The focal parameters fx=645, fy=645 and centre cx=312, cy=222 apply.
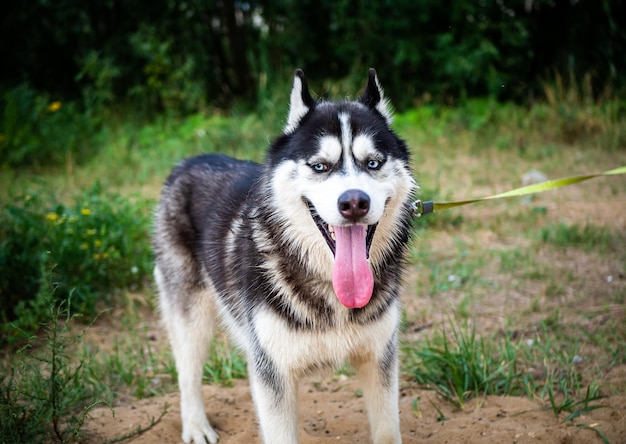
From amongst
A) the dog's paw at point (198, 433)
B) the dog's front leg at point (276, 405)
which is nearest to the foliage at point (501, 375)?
the dog's front leg at point (276, 405)

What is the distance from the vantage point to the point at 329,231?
2643 mm

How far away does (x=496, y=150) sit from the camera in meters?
8.07

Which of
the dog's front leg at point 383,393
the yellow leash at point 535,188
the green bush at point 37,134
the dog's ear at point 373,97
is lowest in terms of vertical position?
the dog's front leg at point 383,393

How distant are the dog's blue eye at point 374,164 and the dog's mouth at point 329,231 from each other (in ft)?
0.79

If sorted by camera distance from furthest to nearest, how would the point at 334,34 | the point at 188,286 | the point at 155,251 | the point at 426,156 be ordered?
the point at 334,34
the point at 426,156
the point at 155,251
the point at 188,286

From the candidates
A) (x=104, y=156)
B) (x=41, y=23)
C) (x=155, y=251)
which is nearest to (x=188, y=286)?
(x=155, y=251)

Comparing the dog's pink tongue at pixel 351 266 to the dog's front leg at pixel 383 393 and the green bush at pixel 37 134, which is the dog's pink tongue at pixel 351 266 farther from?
the green bush at pixel 37 134

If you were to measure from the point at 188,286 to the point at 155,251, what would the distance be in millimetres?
389

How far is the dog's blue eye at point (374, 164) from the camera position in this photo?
8.64 ft

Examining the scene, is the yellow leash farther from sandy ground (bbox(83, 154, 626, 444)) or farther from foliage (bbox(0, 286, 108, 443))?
foliage (bbox(0, 286, 108, 443))

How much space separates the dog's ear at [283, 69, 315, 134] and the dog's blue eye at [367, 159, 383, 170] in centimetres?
42

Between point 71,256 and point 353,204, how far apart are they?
126 inches

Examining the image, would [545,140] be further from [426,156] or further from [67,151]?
[67,151]

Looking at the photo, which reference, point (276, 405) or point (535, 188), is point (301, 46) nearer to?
point (535, 188)
